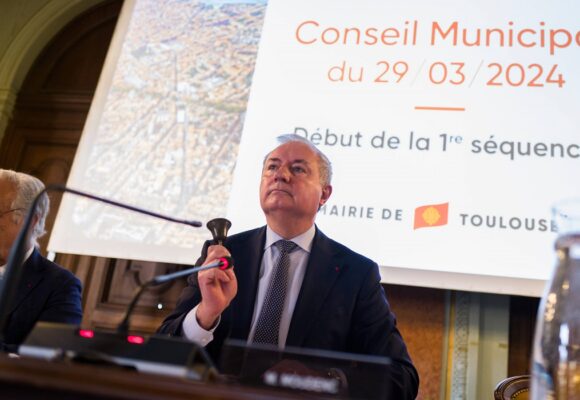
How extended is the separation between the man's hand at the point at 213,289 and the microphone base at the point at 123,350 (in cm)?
67

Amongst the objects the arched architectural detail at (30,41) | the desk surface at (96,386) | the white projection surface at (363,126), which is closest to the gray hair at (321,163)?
the white projection surface at (363,126)

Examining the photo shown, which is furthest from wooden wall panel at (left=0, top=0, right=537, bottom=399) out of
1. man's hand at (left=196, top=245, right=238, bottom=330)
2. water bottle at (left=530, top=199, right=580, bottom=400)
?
water bottle at (left=530, top=199, right=580, bottom=400)

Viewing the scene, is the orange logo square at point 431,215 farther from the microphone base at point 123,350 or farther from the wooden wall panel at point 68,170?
the microphone base at point 123,350

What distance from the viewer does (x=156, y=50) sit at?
3428mm

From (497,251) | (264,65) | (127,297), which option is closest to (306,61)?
(264,65)

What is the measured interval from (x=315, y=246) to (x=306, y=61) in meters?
1.23

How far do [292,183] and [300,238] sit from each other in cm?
19

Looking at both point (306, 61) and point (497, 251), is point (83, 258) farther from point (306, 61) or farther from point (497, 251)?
point (497, 251)

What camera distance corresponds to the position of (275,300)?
211cm

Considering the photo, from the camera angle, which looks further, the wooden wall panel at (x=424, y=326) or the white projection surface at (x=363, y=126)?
the wooden wall panel at (x=424, y=326)

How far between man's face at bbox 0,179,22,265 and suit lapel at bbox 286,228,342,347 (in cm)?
106

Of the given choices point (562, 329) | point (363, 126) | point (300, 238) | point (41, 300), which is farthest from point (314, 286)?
point (562, 329)

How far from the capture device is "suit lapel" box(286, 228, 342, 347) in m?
2.03

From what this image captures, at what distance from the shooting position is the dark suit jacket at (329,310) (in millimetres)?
1948
